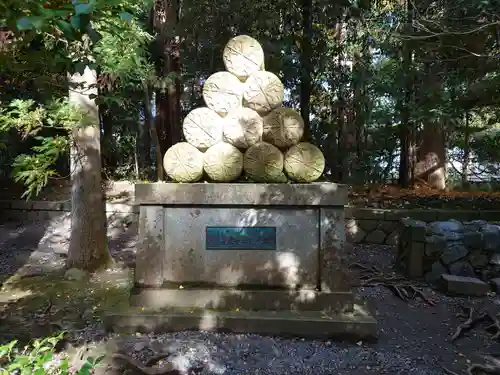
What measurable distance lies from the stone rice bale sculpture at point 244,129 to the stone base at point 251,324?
1.76 meters

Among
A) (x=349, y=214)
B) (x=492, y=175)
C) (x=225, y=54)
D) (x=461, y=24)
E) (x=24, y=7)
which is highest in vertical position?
(x=461, y=24)

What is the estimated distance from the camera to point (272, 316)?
4.02 metres

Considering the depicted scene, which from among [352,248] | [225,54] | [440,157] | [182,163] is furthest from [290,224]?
[440,157]

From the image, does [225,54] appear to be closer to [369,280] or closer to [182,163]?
[182,163]

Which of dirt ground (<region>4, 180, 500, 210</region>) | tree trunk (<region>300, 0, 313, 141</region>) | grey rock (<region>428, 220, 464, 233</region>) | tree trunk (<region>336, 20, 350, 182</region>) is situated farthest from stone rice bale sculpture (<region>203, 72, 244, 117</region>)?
tree trunk (<region>336, 20, 350, 182</region>)

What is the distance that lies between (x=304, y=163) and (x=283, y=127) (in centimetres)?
44

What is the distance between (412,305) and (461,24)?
3.98 metres

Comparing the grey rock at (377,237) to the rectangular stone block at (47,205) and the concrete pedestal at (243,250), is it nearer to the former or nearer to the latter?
the concrete pedestal at (243,250)

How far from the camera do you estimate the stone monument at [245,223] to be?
418 centimetres

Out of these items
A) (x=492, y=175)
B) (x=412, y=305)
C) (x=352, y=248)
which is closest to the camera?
(x=412, y=305)

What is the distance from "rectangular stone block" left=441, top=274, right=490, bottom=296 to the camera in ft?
17.8

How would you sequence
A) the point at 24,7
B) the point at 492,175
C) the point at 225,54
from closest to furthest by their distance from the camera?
the point at 24,7 < the point at 225,54 < the point at 492,175

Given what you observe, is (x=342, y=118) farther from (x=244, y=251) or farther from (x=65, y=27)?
(x=65, y=27)

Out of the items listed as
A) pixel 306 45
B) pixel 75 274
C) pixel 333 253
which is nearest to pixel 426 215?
pixel 306 45
